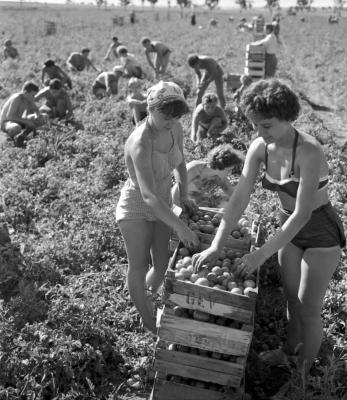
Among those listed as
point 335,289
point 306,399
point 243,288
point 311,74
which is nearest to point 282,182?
point 243,288

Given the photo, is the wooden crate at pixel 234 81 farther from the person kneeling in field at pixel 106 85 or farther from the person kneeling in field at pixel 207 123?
the person kneeling in field at pixel 207 123

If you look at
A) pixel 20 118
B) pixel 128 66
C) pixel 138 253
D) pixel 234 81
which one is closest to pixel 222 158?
pixel 138 253

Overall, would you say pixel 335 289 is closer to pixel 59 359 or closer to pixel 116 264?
pixel 116 264

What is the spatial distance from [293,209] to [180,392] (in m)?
1.35

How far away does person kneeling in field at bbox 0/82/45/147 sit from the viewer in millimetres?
9375

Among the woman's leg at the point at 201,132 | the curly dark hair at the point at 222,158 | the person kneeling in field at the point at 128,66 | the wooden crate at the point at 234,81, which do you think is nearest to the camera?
the curly dark hair at the point at 222,158

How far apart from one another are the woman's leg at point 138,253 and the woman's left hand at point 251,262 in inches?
30.6

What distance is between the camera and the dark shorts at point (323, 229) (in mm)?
3164

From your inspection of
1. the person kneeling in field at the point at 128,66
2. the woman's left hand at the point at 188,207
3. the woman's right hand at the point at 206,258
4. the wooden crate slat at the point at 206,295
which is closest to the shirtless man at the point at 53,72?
the person kneeling in field at the point at 128,66

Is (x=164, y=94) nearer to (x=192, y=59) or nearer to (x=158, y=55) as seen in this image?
(x=192, y=59)

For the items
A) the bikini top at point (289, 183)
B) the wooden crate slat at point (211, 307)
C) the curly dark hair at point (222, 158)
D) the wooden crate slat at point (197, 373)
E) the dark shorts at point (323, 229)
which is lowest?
the wooden crate slat at point (197, 373)

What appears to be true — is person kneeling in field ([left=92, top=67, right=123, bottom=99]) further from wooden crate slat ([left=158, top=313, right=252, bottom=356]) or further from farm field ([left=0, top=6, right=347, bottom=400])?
wooden crate slat ([left=158, top=313, right=252, bottom=356])

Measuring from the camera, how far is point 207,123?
8.30m

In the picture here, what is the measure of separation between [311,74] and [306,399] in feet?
55.5
